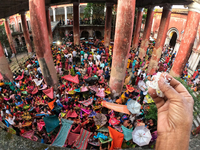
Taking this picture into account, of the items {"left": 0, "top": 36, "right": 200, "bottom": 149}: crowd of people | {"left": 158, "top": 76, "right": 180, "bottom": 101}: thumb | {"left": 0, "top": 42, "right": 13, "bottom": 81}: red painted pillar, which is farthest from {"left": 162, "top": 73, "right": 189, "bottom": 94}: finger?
{"left": 0, "top": 42, "right": 13, "bottom": 81}: red painted pillar

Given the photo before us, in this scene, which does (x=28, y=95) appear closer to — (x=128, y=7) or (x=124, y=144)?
(x=124, y=144)

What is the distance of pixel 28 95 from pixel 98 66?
5693 millimetres

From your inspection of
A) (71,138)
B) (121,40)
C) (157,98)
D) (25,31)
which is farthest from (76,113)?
(25,31)

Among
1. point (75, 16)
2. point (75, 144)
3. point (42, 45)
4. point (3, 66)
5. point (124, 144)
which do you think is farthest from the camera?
point (75, 16)

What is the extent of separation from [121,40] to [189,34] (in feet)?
15.3

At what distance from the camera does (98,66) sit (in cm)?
1083

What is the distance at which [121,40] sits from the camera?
664 centimetres

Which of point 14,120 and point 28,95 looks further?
point 28,95

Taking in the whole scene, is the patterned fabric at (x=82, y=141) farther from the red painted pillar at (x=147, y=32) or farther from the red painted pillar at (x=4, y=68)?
the red painted pillar at (x=147, y=32)

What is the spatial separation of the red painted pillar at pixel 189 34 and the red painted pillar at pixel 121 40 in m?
4.09

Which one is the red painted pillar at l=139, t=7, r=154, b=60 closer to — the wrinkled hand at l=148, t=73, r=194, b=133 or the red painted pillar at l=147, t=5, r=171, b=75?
the red painted pillar at l=147, t=5, r=171, b=75

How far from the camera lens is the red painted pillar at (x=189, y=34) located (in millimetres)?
7466

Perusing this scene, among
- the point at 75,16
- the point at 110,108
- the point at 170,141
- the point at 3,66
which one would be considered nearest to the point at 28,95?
the point at 3,66

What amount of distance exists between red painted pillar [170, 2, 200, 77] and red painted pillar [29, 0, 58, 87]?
344 inches
